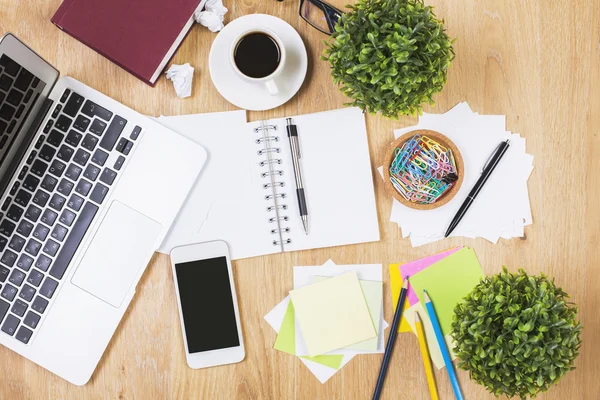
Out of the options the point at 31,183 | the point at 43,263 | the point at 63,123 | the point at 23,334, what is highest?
the point at 63,123

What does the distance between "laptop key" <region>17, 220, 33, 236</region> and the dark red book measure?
1.00 ft

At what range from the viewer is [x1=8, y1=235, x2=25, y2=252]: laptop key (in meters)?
0.88

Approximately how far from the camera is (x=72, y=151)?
0.89 meters

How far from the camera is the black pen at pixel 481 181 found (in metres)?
0.90

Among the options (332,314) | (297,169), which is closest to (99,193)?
(297,169)

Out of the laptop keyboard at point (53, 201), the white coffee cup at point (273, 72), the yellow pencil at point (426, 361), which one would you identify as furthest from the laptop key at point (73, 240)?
the yellow pencil at point (426, 361)

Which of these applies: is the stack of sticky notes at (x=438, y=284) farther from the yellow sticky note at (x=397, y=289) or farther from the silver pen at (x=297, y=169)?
the silver pen at (x=297, y=169)

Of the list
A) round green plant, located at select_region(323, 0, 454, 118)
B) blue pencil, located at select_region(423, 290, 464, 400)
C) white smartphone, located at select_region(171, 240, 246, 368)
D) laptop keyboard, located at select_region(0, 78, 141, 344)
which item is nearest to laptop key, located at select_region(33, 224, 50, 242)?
laptop keyboard, located at select_region(0, 78, 141, 344)

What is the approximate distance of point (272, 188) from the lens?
915mm

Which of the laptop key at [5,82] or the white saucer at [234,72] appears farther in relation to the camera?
the white saucer at [234,72]

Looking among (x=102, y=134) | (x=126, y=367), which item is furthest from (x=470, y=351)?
(x=102, y=134)

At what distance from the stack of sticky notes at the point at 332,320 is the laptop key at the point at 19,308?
40 cm

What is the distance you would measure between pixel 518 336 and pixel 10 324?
791 mm

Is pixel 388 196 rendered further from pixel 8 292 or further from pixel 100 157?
pixel 8 292
